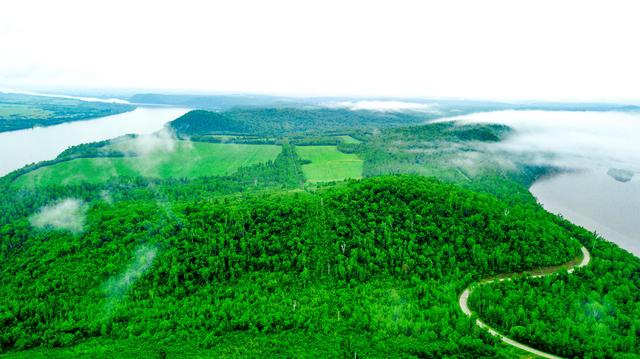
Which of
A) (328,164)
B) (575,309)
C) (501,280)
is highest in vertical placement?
(328,164)

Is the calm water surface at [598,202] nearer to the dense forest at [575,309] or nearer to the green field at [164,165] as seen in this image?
the dense forest at [575,309]

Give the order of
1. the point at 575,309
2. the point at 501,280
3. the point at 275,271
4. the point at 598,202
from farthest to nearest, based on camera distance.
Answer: the point at 598,202, the point at 275,271, the point at 501,280, the point at 575,309

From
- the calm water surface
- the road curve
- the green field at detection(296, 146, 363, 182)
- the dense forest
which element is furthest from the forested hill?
the green field at detection(296, 146, 363, 182)

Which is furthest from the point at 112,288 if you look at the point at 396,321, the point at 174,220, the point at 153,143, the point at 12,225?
the point at 153,143

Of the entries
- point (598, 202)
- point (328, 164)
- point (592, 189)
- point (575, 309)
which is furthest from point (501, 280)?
point (592, 189)

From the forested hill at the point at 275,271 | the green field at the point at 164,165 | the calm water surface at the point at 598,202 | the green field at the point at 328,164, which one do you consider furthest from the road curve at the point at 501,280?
the green field at the point at 164,165

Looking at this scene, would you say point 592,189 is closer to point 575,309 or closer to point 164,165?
point 575,309

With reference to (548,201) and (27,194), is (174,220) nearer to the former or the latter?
(27,194)

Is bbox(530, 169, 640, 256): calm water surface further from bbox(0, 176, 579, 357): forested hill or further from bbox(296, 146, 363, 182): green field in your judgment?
bbox(296, 146, 363, 182): green field
